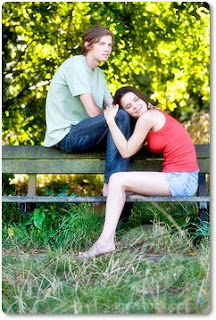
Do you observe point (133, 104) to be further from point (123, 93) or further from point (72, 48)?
point (72, 48)

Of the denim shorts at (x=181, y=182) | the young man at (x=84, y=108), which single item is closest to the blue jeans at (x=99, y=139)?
the young man at (x=84, y=108)

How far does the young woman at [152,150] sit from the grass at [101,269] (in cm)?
21

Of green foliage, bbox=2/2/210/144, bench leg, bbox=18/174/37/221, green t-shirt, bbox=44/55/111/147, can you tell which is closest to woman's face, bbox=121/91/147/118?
green t-shirt, bbox=44/55/111/147

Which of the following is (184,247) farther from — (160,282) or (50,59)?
(50,59)

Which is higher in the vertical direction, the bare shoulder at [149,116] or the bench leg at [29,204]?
the bare shoulder at [149,116]

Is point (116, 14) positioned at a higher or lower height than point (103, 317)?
higher

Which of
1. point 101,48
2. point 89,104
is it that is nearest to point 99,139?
point 89,104

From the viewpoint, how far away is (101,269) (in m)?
3.58

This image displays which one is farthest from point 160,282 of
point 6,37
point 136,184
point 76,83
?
point 6,37

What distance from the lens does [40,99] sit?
675cm

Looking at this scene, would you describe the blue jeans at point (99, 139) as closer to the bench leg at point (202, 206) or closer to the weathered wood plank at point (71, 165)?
the weathered wood plank at point (71, 165)

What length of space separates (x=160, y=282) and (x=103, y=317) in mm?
419

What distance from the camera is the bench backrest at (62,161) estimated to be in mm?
4395

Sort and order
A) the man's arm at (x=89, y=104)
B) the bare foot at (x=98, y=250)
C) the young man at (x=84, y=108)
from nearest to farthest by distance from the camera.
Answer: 1. the bare foot at (x=98, y=250)
2. the young man at (x=84, y=108)
3. the man's arm at (x=89, y=104)
